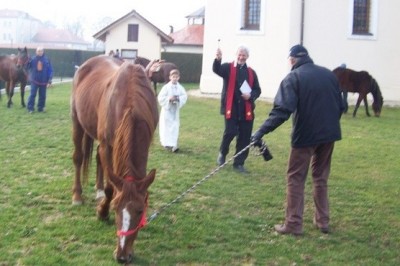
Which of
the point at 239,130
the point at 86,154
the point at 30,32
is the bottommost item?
the point at 86,154

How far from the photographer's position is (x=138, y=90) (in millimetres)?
5832

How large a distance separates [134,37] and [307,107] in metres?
40.6

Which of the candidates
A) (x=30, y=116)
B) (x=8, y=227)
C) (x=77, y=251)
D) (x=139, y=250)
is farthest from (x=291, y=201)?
(x=30, y=116)

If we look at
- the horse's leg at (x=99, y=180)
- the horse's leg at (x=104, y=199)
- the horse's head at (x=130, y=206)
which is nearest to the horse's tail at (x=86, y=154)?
the horse's leg at (x=99, y=180)

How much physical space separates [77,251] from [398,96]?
21768 mm

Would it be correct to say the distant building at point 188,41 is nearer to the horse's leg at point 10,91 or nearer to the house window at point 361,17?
the house window at point 361,17

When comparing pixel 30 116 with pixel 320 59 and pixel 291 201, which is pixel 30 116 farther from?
pixel 320 59

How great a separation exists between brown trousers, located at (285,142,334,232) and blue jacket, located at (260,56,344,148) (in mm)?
147

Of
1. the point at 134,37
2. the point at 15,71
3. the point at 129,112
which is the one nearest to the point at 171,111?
the point at 129,112

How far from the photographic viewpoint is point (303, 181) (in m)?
6.38

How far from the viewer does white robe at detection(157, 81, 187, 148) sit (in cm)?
1133

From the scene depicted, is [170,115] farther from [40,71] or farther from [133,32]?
[133,32]

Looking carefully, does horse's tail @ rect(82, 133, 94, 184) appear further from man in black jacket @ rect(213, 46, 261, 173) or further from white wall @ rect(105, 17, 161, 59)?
white wall @ rect(105, 17, 161, 59)

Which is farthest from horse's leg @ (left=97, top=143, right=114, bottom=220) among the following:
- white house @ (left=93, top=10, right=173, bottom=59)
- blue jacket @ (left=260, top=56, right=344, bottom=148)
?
white house @ (left=93, top=10, right=173, bottom=59)
